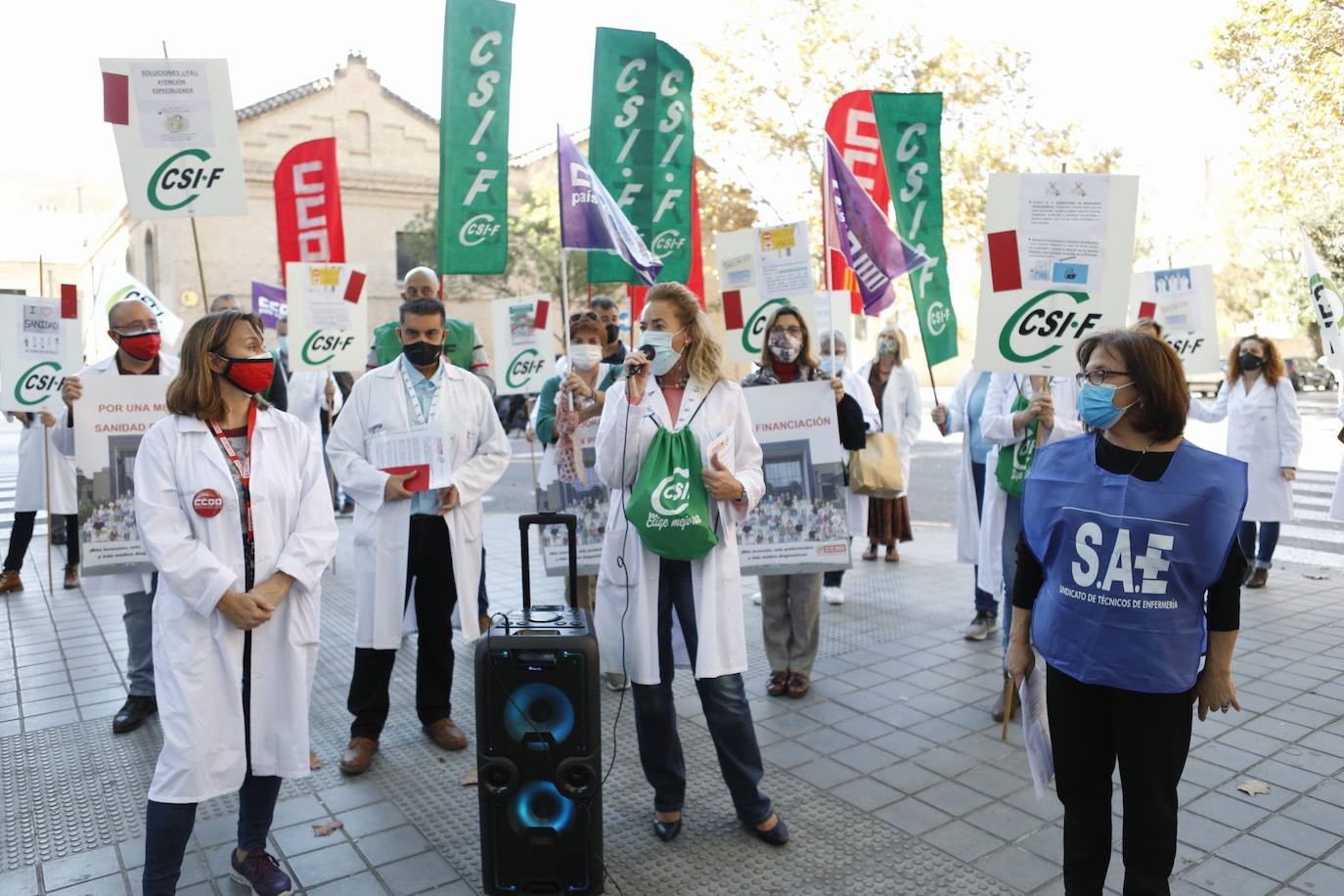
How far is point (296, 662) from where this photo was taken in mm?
3514

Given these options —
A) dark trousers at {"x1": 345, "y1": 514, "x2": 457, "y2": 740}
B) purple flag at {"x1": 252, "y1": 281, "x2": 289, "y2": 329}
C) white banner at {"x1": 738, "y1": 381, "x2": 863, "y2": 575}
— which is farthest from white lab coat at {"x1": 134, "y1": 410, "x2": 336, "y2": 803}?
purple flag at {"x1": 252, "y1": 281, "x2": 289, "y2": 329}

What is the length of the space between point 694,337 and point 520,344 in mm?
5941

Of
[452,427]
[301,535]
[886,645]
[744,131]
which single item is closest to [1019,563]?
[301,535]

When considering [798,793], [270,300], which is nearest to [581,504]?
[798,793]

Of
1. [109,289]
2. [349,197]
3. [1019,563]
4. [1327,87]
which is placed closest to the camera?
[1019,563]

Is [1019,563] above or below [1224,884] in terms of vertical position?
above

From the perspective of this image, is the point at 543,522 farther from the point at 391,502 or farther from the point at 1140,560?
the point at 1140,560

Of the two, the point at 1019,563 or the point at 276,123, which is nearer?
the point at 1019,563

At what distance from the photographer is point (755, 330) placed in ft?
21.6

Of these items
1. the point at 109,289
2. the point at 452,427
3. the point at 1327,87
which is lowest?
the point at 452,427

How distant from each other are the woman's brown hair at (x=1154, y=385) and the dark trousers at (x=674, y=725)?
175 cm

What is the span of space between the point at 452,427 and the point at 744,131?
2102cm

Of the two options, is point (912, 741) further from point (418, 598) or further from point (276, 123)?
point (276, 123)

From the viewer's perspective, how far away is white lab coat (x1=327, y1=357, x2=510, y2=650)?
4.83 m
